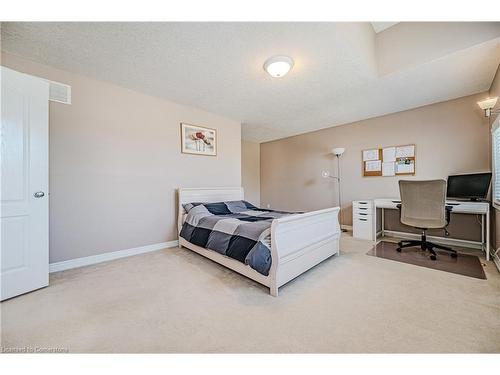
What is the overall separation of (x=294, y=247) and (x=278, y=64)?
1.99 metres

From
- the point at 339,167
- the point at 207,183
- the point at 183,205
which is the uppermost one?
the point at 339,167

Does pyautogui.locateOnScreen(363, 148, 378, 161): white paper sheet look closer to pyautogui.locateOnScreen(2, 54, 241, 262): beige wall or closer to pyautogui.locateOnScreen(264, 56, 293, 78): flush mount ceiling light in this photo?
pyautogui.locateOnScreen(264, 56, 293, 78): flush mount ceiling light

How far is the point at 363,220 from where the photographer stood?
3.75m

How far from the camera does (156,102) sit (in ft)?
10.6

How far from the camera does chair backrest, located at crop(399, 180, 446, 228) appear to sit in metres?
2.58

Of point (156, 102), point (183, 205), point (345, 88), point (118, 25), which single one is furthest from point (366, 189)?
point (118, 25)

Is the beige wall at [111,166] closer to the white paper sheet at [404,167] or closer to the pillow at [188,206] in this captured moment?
the pillow at [188,206]

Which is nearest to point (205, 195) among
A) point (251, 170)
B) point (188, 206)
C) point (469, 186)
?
point (188, 206)

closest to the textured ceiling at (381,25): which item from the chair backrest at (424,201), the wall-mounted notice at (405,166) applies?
the chair backrest at (424,201)

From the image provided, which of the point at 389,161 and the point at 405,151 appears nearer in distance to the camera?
the point at 405,151

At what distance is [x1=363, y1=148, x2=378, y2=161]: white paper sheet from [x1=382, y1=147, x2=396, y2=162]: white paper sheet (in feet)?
0.45

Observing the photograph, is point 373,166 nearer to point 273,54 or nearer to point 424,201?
point 424,201
